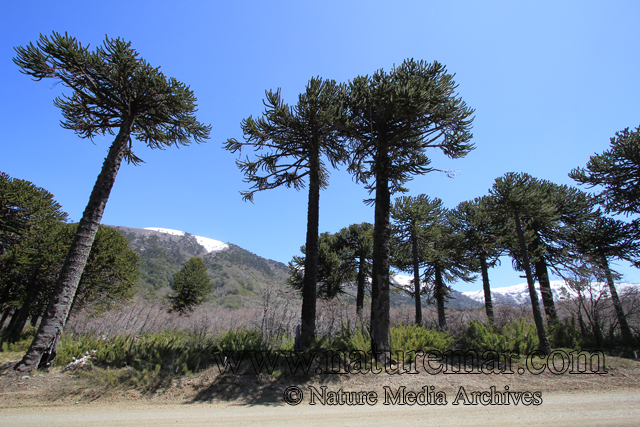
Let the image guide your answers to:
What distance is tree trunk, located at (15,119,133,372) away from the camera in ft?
22.4

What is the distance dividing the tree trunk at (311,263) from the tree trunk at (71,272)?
20.2ft

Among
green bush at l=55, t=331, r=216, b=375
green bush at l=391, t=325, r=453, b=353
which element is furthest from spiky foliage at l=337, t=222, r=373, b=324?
green bush at l=55, t=331, r=216, b=375

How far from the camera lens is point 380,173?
31.3 feet

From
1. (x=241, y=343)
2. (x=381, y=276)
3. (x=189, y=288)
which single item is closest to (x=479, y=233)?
(x=381, y=276)

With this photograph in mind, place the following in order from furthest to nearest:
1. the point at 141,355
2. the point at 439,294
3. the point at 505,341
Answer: the point at 439,294 < the point at 505,341 < the point at 141,355

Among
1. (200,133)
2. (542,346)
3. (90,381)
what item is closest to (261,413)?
(90,381)

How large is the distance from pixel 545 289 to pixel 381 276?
40.4 ft

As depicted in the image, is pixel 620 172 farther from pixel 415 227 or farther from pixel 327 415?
pixel 327 415

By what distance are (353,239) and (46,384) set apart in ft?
56.3

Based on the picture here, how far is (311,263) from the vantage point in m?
9.13

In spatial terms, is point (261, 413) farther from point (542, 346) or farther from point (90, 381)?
point (542, 346)

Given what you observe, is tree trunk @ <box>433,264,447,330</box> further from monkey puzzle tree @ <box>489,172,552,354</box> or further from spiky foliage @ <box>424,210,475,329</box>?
monkey puzzle tree @ <box>489,172,552,354</box>

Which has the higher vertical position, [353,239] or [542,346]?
[353,239]

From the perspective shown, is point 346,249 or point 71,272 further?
point 346,249
